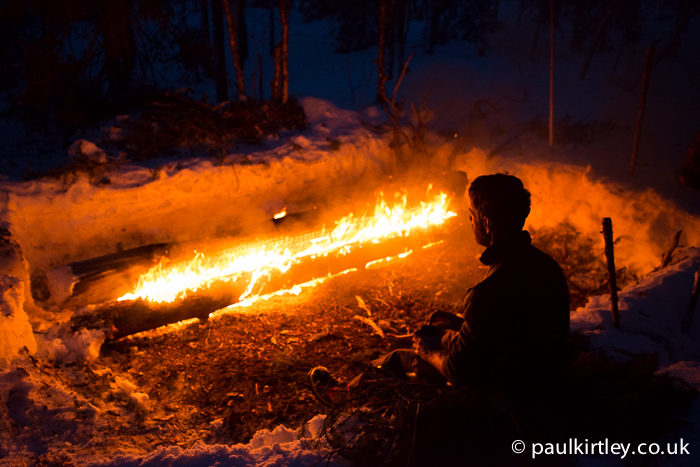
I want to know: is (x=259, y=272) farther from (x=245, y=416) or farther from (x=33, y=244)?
(x=33, y=244)

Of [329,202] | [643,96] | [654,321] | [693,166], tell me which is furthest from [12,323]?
[643,96]

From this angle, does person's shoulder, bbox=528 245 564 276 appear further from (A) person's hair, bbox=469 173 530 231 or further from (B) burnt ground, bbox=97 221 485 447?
(B) burnt ground, bbox=97 221 485 447

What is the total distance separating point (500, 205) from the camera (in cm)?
239

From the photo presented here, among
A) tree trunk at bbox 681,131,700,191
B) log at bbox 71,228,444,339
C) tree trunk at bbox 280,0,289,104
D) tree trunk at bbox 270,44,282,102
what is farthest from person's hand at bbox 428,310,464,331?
tree trunk at bbox 270,44,282,102

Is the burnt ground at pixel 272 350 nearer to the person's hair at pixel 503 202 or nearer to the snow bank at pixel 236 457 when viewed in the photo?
the snow bank at pixel 236 457

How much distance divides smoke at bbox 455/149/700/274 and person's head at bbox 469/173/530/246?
3.69 metres

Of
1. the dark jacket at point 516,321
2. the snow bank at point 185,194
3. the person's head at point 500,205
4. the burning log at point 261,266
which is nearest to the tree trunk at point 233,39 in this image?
the snow bank at point 185,194

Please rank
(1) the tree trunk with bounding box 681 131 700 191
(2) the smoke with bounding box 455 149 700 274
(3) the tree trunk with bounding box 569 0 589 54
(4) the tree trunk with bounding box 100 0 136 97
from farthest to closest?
(3) the tree trunk with bounding box 569 0 589 54, (4) the tree trunk with bounding box 100 0 136 97, (2) the smoke with bounding box 455 149 700 274, (1) the tree trunk with bounding box 681 131 700 191

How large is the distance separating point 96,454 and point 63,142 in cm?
485

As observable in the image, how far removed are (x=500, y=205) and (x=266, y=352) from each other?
2.88m

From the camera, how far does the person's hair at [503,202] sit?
238 centimetres

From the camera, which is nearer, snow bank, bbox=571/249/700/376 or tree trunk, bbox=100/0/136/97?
snow bank, bbox=571/249/700/376

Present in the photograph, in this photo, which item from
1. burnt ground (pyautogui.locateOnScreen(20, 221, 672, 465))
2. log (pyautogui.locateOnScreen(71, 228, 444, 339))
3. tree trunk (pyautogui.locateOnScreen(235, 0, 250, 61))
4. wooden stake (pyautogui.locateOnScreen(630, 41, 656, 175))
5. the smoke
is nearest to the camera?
burnt ground (pyautogui.locateOnScreen(20, 221, 672, 465))

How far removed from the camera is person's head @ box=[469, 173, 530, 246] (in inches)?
93.7
